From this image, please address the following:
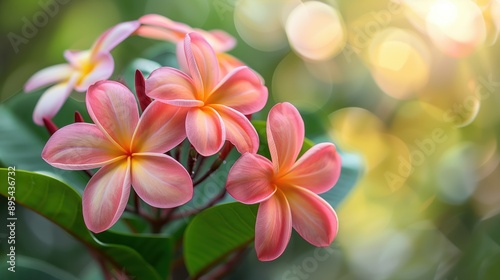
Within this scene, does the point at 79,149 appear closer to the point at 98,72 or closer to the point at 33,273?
the point at 98,72

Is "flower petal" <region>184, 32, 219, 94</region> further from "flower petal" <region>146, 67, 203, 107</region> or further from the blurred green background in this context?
the blurred green background

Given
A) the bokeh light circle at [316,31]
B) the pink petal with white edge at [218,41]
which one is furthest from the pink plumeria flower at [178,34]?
the bokeh light circle at [316,31]

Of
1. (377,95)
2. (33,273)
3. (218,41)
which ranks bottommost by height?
(377,95)

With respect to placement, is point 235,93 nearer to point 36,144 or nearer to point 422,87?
point 36,144

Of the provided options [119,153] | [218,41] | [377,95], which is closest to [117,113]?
[119,153]

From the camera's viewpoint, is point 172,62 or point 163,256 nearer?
point 163,256

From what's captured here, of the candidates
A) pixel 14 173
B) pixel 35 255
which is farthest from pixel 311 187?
pixel 35 255
